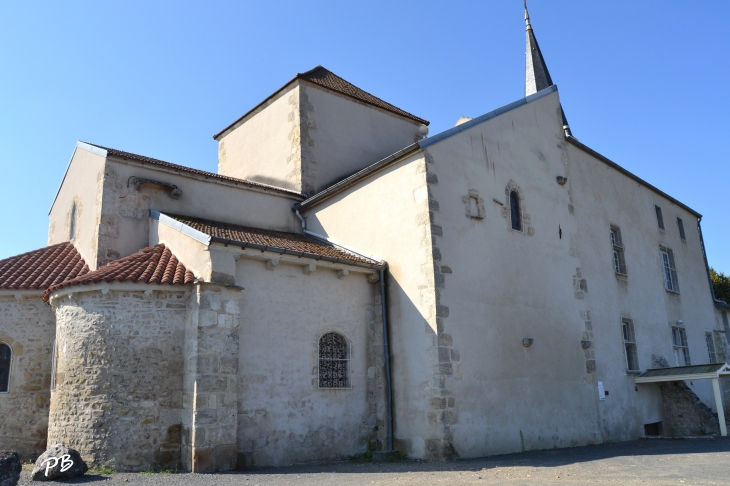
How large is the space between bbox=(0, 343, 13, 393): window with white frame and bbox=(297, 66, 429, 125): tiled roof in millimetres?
9663

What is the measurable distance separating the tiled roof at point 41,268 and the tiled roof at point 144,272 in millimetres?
966

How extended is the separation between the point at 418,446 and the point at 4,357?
8258 millimetres

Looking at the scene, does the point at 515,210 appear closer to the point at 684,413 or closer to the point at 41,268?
the point at 684,413

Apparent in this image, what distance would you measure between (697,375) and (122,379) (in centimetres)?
1304

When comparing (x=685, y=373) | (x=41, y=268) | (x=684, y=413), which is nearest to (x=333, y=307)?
(x=41, y=268)

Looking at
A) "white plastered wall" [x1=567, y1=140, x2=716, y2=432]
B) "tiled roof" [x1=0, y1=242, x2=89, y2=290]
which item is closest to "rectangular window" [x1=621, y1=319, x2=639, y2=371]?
"white plastered wall" [x1=567, y1=140, x2=716, y2=432]

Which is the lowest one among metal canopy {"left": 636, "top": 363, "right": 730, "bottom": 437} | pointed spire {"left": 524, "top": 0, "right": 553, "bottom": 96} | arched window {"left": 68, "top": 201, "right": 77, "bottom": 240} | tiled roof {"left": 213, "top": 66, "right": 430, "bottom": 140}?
metal canopy {"left": 636, "top": 363, "right": 730, "bottom": 437}

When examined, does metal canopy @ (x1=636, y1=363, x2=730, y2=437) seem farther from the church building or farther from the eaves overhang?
the eaves overhang

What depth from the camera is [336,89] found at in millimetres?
16875

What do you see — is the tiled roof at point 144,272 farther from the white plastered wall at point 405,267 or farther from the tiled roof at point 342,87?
the tiled roof at point 342,87

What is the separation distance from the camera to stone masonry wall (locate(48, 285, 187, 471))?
9.32 metres

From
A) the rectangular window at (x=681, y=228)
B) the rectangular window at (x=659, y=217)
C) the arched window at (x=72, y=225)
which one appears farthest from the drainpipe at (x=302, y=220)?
the rectangular window at (x=681, y=228)

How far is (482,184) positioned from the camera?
12.9 m

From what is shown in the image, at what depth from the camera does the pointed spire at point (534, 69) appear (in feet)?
73.6
